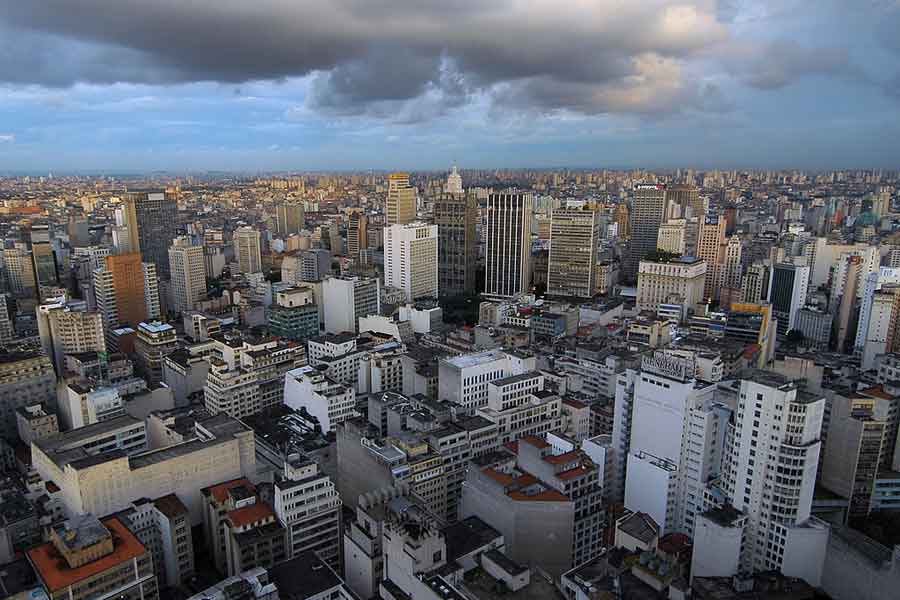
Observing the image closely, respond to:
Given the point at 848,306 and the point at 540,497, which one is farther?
the point at 848,306

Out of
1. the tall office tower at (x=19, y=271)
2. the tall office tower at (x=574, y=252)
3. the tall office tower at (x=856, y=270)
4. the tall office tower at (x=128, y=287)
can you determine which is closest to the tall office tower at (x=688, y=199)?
the tall office tower at (x=574, y=252)

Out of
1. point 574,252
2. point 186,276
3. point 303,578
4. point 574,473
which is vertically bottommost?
point 303,578

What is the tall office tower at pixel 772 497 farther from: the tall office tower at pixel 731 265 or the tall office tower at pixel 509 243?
the tall office tower at pixel 731 265

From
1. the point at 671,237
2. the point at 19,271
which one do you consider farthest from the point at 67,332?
the point at 671,237

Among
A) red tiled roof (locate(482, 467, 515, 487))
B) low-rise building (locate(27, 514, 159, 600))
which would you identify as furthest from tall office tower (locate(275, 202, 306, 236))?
low-rise building (locate(27, 514, 159, 600))

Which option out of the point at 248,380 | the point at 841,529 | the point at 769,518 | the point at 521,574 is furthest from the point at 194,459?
the point at 841,529

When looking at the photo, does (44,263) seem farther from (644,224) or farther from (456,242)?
(644,224)

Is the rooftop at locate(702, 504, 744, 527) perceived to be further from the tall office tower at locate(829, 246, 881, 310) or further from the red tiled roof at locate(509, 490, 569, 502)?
the tall office tower at locate(829, 246, 881, 310)
